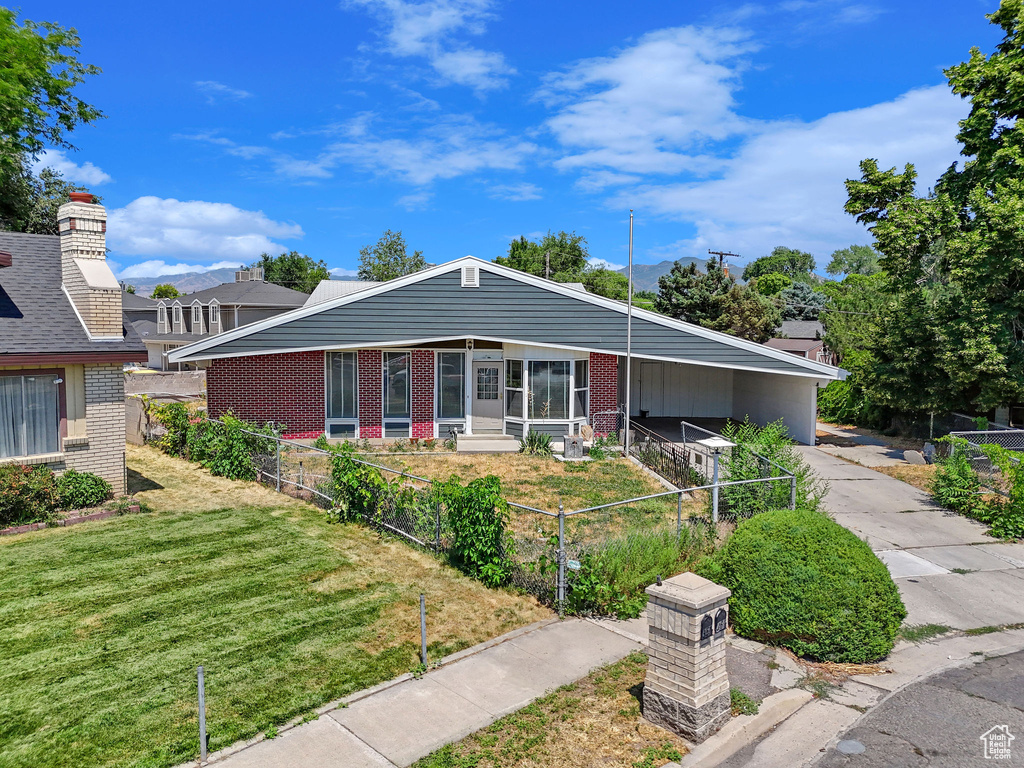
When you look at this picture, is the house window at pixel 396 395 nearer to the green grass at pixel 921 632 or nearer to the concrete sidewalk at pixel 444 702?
the concrete sidewalk at pixel 444 702

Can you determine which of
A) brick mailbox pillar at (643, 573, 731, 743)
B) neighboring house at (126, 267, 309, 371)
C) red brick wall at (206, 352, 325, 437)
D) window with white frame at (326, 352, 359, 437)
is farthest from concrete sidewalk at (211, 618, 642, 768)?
A: neighboring house at (126, 267, 309, 371)

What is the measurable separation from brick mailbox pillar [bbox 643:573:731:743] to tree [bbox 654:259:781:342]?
3788 centimetres

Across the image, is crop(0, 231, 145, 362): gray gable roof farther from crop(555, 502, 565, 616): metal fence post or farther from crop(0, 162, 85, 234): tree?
crop(0, 162, 85, 234): tree

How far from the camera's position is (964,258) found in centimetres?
1752

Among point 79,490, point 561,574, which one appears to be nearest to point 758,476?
point 561,574

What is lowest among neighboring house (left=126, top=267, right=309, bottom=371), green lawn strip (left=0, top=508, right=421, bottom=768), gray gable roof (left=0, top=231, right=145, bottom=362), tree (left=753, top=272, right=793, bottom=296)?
green lawn strip (left=0, top=508, right=421, bottom=768)

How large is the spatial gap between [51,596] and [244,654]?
3.34m

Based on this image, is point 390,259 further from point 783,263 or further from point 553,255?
point 783,263

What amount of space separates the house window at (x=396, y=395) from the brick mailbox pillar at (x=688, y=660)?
14.6 metres

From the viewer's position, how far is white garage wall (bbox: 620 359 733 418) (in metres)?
25.8

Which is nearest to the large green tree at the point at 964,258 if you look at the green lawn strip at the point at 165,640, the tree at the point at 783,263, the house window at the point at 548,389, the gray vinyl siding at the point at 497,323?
the gray vinyl siding at the point at 497,323

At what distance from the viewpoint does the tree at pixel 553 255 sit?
3071 inches

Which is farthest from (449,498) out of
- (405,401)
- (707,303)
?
(707,303)

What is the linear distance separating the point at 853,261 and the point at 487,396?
11604cm
